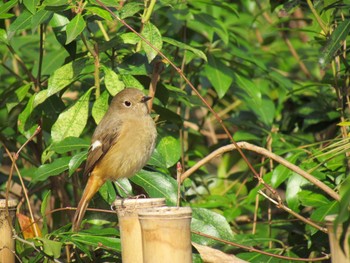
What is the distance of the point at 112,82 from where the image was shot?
421 cm

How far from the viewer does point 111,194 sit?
4227mm

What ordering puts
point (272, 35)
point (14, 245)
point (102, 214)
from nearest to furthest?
point (14, 245) < point (102, 214) < point (272, 35)

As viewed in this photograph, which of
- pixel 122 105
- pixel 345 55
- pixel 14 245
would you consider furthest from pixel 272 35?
pixel 14 245

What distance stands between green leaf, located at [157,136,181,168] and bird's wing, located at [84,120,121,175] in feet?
0.92

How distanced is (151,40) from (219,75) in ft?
3.27

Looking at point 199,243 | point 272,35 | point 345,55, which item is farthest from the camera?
point 272,35

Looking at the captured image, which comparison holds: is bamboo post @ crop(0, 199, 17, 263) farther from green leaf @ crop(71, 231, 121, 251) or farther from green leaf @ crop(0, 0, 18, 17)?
green leaf @ crop(0, 0, 18, 17)

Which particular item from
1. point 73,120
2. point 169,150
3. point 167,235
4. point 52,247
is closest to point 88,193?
point 73,120

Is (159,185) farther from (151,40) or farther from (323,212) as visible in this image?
(323,212)

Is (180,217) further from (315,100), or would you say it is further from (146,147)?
(315,100)

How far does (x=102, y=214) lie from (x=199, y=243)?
2.53 feet

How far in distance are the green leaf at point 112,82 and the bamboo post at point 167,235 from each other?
4.96 ft

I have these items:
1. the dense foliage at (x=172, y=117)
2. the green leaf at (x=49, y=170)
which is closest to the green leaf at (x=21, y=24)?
the dense foliage at (x=172, y=117)

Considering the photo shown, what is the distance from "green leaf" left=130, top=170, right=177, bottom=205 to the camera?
4145 millimetres
